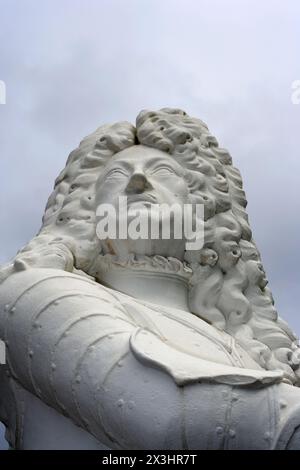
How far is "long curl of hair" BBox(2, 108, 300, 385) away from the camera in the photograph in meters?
4.79

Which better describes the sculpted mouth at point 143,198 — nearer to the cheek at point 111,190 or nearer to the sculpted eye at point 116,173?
the cheek at point 111,190

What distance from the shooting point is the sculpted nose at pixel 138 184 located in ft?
15.6

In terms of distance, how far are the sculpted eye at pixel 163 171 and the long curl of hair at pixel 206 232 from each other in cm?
12

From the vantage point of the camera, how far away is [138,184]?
4766 millimetres

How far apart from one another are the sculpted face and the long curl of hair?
0.09 metres

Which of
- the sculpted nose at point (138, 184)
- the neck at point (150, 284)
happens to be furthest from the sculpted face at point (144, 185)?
the neck at point (150, 284)

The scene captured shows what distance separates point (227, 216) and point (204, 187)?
247 mm

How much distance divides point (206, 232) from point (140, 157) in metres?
0.68

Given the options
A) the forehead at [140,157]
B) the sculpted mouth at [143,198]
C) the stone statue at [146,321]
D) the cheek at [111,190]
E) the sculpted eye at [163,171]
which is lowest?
the stone statue at [146,321]

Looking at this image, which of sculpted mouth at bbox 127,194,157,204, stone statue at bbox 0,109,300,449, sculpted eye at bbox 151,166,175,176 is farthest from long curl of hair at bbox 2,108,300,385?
sculpted mouth at bbox 127,194,157,204

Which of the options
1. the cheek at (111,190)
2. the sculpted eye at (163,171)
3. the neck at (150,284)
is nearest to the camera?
the neck at (150,284)

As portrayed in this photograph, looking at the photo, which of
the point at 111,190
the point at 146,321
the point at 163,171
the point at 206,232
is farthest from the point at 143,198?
the point at 146,321

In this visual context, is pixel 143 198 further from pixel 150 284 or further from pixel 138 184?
pixel 150 284

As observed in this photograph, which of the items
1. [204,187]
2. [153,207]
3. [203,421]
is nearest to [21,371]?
[203,421]
